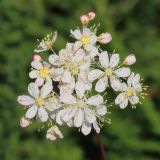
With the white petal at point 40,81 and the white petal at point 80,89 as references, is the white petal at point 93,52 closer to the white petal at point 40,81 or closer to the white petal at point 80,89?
the white petal at point 80,89

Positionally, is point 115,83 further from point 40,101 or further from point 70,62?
point 40,101

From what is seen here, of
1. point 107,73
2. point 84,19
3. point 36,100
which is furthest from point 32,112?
point 84,19

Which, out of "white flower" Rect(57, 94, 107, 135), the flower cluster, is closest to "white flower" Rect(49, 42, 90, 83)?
the flower cluster

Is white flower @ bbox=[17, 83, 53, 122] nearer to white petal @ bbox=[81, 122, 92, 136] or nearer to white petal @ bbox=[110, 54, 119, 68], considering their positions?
white petal @ bbox=[81, 122, 92, 136]

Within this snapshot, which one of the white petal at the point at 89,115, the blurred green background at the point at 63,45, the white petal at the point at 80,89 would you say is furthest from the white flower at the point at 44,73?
the blurred green background at the point at 63,45

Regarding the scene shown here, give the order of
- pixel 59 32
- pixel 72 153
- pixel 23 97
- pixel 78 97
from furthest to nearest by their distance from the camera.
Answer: pixel 59 32 < pixel 72 153 < pixel 23 97 < pixel 78 97

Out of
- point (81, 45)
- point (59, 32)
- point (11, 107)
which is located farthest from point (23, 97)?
point (59, 32)

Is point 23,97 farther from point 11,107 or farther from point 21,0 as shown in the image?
point 21,0
